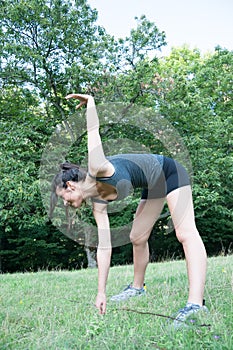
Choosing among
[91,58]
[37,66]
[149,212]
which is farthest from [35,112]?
[149,212]

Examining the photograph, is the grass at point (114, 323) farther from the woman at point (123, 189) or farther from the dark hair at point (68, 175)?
the dark hair at point (68, 175)

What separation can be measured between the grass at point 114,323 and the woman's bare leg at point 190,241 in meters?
0.16

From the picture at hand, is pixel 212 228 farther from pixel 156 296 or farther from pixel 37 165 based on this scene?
pixel 156 296

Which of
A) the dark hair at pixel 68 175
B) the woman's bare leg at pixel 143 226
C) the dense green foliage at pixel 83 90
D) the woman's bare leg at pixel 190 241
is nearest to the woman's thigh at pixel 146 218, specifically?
the woman's bare leg at pixel 143 226

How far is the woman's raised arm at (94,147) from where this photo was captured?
2180 millimetres

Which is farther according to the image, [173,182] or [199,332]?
[173,182]

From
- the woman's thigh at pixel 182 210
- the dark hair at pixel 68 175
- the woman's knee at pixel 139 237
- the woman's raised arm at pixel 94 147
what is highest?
the woman's raised arm at pixel 94 147

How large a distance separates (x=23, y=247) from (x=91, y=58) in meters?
7.53

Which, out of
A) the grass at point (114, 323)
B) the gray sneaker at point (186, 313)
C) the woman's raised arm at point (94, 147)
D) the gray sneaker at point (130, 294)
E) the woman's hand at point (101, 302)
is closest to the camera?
the grass at point (114, 323)

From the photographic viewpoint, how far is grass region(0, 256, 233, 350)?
72.0 inches

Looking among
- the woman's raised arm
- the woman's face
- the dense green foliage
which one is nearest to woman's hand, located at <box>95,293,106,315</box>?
the woman's face

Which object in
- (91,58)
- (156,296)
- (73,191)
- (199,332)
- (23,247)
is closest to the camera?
(199,332)

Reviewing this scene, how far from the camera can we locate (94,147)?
2.16m

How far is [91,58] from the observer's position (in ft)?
37.9
